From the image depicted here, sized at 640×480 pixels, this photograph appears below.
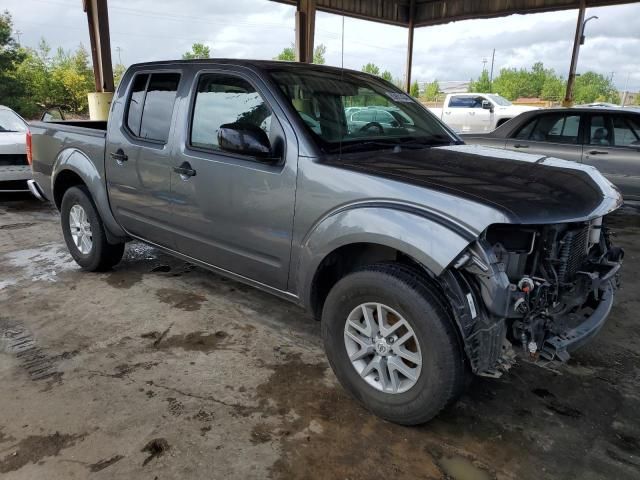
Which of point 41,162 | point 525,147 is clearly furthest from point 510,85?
point 41,162

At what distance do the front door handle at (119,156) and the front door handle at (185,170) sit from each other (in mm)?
687

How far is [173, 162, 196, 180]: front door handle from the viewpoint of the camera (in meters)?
3.39

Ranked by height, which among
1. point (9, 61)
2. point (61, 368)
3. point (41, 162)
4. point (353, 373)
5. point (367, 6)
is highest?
point (367, 6)

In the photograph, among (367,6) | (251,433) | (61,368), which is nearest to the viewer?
(251,433)

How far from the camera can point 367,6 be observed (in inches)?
629

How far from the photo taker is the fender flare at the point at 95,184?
4254 mm

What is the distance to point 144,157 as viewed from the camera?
375cm

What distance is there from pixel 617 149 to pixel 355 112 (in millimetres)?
4859

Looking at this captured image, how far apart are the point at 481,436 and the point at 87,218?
3.69m

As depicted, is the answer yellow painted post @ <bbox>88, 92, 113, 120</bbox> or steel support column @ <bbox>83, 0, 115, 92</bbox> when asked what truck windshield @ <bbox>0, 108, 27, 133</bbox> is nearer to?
yellow painted post @ <bbox>88, 92, 113, 120</bbox>

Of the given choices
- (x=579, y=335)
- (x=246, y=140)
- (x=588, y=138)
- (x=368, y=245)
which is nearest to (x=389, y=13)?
(x=588, y=138)

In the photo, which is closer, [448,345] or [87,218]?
Answer: [448,345]

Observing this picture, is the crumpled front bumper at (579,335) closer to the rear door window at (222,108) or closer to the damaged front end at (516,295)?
the damaged front end at (516,295)

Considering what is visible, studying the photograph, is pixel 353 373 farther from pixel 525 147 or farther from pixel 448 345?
pixel 525 147
